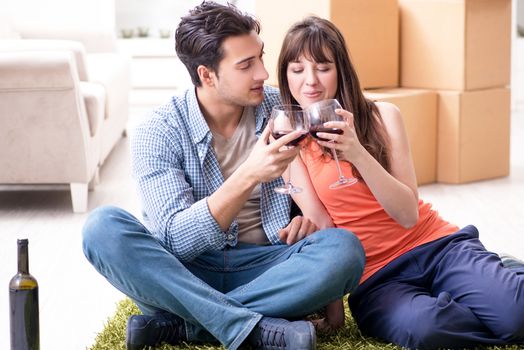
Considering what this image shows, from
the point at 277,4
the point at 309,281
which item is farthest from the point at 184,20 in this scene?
the point at 277,4

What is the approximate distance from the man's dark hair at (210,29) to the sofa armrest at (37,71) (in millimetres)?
1694

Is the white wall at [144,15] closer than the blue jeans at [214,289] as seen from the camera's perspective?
No

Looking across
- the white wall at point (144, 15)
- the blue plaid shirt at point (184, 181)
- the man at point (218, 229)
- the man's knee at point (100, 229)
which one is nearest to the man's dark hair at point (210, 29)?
the man at point (218, 229)

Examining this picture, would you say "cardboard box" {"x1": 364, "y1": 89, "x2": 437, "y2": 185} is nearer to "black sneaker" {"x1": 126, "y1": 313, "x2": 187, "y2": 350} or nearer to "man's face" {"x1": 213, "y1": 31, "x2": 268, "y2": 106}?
"man's face" {"x1": 213, "y1": 31, "x2": 268, "y2": 106}

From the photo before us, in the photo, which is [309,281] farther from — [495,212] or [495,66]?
[495,66]

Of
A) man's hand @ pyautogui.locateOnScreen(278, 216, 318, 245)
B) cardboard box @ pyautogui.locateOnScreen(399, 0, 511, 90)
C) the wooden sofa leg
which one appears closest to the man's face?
man's hand @ pyautogui.locateOnScreen(278, 216, 318, 245)

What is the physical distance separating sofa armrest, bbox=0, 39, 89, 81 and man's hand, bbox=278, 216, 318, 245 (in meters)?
2.27

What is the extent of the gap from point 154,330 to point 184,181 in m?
0.37

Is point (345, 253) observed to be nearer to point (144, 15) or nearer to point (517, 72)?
point (517, 72)

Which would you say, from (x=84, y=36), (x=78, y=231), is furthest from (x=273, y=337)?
(x=84, y=36)

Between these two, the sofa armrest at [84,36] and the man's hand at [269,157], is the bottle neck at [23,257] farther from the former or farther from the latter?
the sofa armrest at [84,36]

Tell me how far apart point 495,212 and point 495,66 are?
1.07 meters

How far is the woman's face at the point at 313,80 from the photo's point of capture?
95.3 inches

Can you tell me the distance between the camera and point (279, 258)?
2459 millimetres
